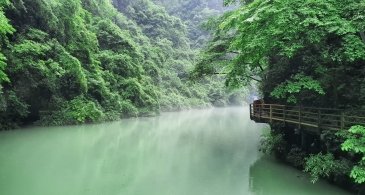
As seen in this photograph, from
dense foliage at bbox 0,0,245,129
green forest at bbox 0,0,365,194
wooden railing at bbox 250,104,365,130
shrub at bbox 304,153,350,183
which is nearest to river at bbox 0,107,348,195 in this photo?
shrub at bbox 304,153,350,183

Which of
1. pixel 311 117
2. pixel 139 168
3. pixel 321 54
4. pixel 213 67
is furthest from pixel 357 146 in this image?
pixel 213 67

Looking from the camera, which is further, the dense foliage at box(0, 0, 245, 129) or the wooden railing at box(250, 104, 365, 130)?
the dense foliage at box(0, 0, 245, 129)

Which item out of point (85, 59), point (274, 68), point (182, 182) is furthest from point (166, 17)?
point (182, 182)

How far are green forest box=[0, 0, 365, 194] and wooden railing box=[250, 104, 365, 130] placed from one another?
294mm

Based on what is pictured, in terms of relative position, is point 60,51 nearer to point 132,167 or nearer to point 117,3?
point 132,167

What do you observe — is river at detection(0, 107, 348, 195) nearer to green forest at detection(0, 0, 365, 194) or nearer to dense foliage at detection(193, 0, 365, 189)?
dense foliage at detection(193, 0, 365, 189)

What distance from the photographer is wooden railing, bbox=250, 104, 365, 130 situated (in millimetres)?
11523

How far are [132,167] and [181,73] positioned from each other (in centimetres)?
5653

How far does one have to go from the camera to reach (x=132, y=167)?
15133mm

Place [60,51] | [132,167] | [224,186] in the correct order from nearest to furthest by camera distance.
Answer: [224,186]
[132,167]
[60,51]

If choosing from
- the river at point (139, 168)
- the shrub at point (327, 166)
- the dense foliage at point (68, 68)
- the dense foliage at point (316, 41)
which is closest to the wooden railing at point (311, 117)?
the dense foliage at point (316, 41)

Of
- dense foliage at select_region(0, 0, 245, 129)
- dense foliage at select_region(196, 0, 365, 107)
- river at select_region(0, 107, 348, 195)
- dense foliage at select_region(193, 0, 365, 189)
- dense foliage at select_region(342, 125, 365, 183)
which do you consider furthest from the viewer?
dense foliage at select_region(0, 0, 245, 129)

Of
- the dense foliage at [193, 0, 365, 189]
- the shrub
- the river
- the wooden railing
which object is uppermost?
the dense foliage at [193, 0, 365, 189]

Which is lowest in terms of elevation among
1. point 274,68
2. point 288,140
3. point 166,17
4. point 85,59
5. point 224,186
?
point 224,186
